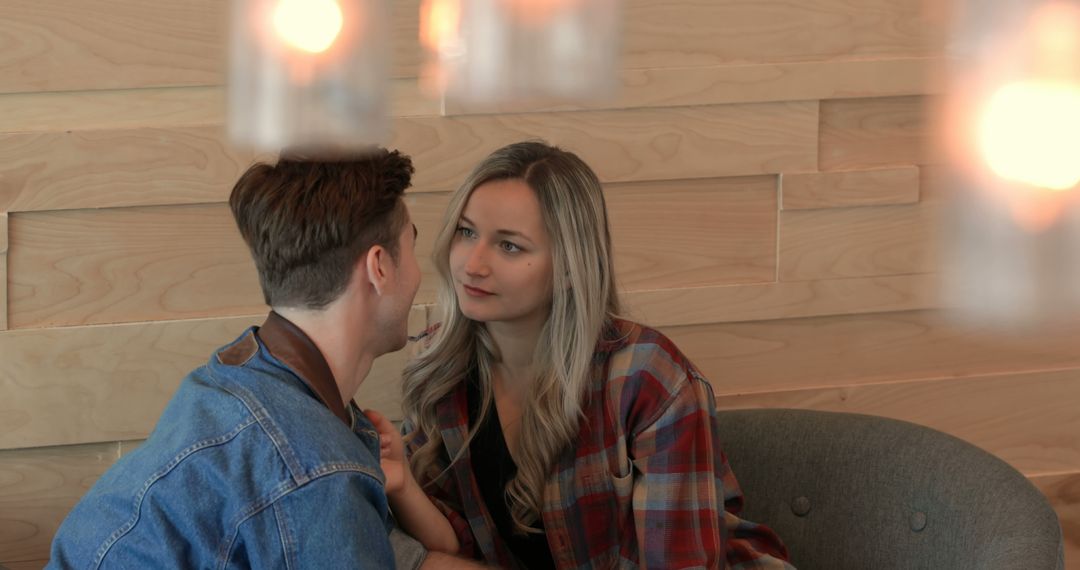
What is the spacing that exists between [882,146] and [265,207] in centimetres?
107

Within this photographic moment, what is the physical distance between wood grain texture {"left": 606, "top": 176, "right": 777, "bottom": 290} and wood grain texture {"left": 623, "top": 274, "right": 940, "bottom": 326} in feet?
0.07

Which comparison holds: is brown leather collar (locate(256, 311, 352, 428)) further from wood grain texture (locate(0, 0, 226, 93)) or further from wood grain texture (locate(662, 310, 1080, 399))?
wood grain texture (locate(662, 310, 1080, 399))

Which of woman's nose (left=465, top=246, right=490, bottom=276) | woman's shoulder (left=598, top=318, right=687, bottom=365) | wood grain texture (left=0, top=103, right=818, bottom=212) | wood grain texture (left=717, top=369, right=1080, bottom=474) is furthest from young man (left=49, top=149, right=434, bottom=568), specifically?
wood grain texture (left=717, top=369, right=1080, bottom=474)

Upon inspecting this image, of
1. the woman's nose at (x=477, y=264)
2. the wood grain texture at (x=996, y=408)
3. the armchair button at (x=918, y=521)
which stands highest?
the woman's nose at (x=477, y=264)

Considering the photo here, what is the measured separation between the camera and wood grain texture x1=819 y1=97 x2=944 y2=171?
5.73ft

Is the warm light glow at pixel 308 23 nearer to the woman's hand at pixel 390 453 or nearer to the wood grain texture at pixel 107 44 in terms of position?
the woman's hand at pixel 390 453

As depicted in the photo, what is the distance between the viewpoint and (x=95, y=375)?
5.05 feet

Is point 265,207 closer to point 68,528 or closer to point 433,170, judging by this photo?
point 68,528

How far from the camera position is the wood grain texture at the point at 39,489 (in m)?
1.54

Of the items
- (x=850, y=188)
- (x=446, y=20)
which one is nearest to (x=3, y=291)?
(x=850, y=188)

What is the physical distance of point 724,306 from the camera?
176 cm

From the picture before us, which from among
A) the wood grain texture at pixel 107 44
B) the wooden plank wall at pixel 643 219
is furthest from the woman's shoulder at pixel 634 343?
the wood grain texture at pixel 107 44

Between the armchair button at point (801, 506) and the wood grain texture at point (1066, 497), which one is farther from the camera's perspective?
the wood grain texture at point (1066, 497)

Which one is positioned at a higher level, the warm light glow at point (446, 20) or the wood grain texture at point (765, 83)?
the wood grain texture at point (765, 83)
